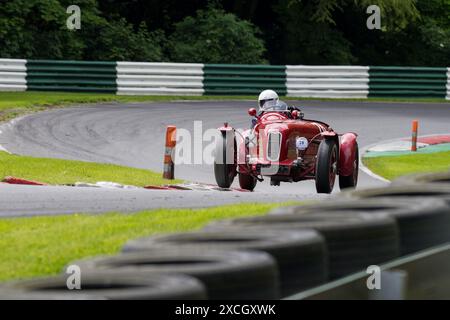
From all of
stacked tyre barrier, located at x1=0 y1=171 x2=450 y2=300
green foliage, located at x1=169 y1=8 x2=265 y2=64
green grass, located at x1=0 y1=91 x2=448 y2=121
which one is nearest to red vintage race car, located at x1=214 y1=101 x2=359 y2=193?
green grass, located at x1=0 y1=91 x2=448 y2=121

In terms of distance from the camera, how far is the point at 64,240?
315 inches

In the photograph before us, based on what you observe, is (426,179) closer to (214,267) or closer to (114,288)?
(214,267)

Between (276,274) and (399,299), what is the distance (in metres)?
0.64

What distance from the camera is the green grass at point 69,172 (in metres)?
16.2

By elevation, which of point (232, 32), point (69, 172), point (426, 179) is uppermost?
point (232, 32)

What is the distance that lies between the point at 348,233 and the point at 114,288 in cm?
126

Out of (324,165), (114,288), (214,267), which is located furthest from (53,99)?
(114,288)

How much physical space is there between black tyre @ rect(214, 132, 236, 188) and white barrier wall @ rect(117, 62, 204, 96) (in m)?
15.2

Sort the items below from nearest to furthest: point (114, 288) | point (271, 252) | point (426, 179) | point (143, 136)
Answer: point (114, 288), point (271, 252), point (426, 179), point (143, 136)

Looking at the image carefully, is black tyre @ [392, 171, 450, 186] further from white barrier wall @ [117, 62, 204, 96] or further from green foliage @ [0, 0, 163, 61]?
green foliage @ [0, 0, 163, 61]

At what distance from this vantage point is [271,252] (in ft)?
13.6

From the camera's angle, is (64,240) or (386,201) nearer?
(386,201)
